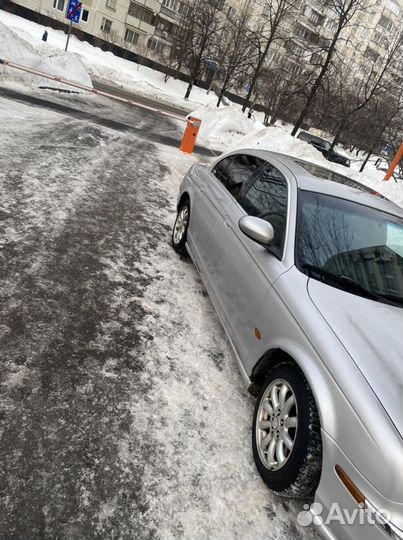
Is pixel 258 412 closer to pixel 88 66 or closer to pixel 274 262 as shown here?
pixel 274 262

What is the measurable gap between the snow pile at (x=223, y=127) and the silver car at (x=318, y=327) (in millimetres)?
14293

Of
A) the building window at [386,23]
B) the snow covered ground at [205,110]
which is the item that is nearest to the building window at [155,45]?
the snow covered ground at [205,110]

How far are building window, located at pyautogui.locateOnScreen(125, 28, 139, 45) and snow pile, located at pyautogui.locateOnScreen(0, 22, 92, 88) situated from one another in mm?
31681

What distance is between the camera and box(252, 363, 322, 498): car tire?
2.23 m

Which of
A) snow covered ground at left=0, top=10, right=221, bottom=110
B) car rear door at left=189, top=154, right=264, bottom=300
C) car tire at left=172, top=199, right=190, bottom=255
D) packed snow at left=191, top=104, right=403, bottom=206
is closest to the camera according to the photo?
car rear door at left=189, top=154, right=264, bottom=300

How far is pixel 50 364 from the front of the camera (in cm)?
291

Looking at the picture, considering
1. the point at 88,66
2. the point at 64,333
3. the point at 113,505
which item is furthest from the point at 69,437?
the point at 88,66

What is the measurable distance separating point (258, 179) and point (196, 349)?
1673mm

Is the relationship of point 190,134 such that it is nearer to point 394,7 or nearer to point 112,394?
point 112,394

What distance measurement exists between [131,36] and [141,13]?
2.60 meters

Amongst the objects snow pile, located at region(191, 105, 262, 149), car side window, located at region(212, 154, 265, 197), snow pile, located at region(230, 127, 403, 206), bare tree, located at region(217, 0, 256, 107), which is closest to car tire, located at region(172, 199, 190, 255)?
car side window, located at region(212, 154, 265, 197)

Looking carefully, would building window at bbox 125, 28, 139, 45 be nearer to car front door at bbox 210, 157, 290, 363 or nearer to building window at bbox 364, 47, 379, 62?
building window at bbox 364, 47, 379, 62

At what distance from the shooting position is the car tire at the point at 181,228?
504 cm

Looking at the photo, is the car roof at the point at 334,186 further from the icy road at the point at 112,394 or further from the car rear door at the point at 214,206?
the icy road at the point at 112,394
